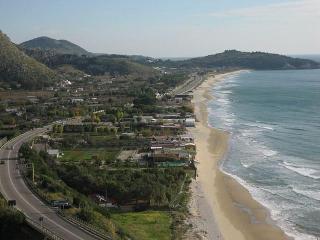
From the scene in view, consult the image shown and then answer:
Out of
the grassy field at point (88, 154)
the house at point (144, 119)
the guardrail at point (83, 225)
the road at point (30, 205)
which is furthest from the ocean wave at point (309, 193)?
the house at point (144, 119)

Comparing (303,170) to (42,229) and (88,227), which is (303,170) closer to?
(88,227)

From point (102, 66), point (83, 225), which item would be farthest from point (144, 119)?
point (102, 66)

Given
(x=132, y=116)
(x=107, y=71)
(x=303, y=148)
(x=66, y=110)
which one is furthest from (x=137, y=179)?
(x=107, y=71)

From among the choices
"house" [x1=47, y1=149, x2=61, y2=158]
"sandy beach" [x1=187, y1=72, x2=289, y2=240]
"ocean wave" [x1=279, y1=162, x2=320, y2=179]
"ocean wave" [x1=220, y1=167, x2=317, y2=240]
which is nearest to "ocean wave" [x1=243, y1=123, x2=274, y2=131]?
"sandy beach" [x1=187, y1=72, x2=289, y2=240]

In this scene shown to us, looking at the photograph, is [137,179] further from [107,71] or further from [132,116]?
[107,71]

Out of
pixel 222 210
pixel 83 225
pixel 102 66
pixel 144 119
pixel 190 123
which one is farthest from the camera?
pixel 102 66

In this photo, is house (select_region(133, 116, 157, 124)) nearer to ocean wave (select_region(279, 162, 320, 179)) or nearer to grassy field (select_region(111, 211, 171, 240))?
ocean wave (select_region(279, 162, 320, 179))
